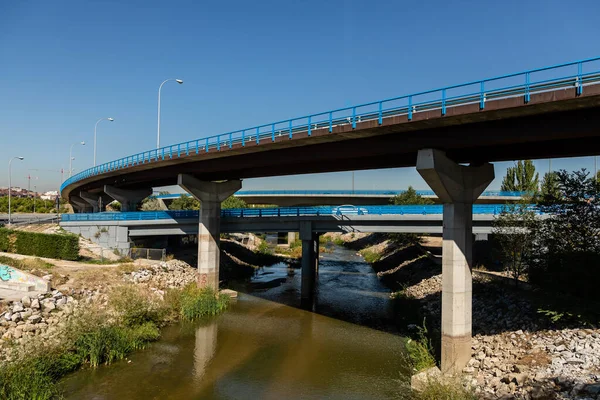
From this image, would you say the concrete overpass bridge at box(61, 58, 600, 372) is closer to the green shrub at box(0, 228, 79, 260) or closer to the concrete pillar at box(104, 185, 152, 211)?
the green shrub at box(0, 228, 79, 260)

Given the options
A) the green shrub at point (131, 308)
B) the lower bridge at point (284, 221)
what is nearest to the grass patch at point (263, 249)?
Answer: the lower bridge at point (284, 221)

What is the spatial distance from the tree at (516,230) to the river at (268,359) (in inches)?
397

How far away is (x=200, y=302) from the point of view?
31.2m

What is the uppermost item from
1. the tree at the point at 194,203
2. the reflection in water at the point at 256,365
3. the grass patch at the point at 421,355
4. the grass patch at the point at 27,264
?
the tree at the point at 194,203

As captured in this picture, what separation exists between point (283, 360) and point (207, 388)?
16.7 ft

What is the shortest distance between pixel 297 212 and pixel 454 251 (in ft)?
70.5

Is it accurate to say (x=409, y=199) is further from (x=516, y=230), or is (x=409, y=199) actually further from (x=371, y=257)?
(x=516, y=230)

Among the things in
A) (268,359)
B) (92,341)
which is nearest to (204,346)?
(268,359)

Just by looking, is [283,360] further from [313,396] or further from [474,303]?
[474,303]

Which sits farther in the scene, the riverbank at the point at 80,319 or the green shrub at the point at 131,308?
the green shrub at the point at 131,308

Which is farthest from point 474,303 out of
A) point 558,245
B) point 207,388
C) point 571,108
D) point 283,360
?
point 207,388

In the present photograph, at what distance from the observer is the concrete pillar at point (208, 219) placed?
37125mm

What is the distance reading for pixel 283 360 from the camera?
2242cm

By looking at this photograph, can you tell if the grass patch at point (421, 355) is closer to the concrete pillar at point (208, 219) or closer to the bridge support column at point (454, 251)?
the bridge support column at point (454, 251)
